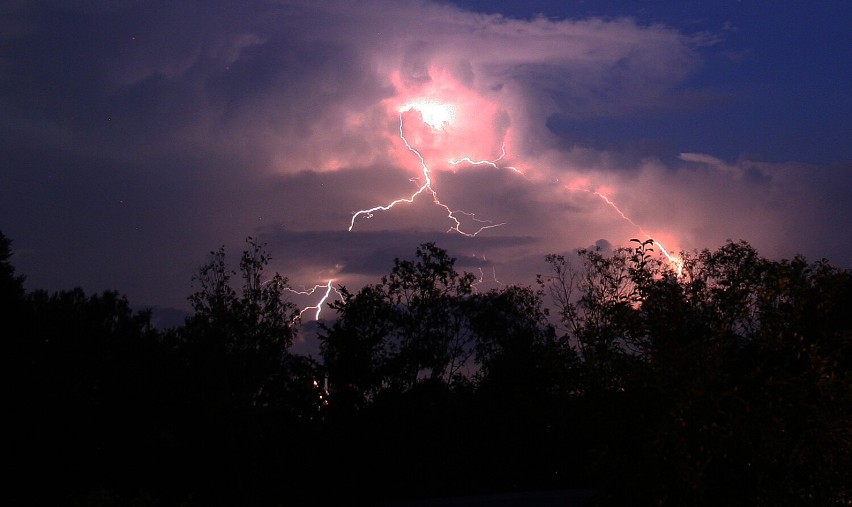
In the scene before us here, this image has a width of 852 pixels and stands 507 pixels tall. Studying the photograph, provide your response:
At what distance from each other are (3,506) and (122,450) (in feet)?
14.9

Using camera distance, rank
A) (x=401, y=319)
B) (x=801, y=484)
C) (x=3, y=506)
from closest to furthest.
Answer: (x=801, y=484)
(x=3, y=506)
(x=401, y=319)

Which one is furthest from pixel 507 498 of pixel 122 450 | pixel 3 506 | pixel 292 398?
pixel 3 506

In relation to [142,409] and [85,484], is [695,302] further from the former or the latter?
[142,409]

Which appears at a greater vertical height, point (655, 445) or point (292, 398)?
point (292, 398)

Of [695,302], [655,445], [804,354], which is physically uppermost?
[695,302]

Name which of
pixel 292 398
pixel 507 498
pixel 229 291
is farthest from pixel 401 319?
pixel 507 498

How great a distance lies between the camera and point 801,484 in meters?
6.39

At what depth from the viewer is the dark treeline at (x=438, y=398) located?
6.54 m

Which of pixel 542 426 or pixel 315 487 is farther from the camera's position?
pixel 542 426

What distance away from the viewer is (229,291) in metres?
31.6

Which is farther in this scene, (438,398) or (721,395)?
(438,398)

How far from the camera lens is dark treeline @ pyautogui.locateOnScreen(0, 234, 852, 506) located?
6535mm

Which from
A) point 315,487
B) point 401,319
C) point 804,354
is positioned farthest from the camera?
point 401,319

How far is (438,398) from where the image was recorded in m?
28.6
